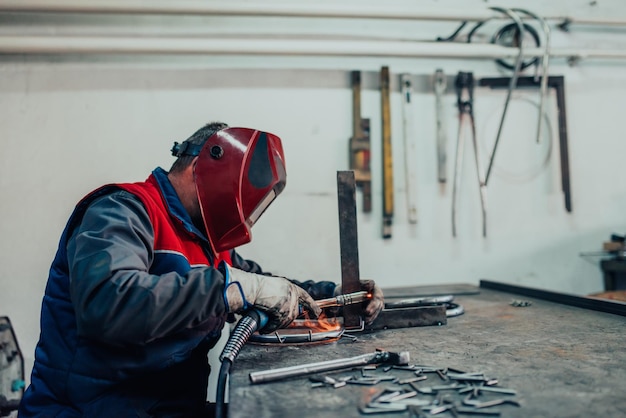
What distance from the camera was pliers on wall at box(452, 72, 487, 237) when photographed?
340 centimetres

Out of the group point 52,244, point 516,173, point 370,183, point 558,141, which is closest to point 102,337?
point 52,244

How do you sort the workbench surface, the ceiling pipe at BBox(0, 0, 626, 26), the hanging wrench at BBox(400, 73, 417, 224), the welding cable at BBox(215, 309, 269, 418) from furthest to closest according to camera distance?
the hanging wrench at BBox(400, 73, 417, 224) < the ceiling pipe at BBox(0, 0, 626, 26) < the welding cable at BBox(215, 309, 269, 418) < the workbench surface

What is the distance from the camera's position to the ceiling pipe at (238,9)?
2.95m

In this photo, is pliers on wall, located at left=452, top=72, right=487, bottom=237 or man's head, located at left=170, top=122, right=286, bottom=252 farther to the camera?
pliers on wall, located at left=452, top=72, right=487, bottom=237

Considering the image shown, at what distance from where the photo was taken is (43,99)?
123 inches

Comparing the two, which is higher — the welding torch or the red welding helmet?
the red welding helmet

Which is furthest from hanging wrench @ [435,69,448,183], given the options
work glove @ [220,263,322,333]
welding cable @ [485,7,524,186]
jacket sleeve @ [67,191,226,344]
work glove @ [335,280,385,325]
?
jacket sleeve @ [67,191,226,344]

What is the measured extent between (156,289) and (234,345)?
0.89ft

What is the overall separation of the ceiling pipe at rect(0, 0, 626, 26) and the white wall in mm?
217

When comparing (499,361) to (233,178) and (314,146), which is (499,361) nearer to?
(233,178)

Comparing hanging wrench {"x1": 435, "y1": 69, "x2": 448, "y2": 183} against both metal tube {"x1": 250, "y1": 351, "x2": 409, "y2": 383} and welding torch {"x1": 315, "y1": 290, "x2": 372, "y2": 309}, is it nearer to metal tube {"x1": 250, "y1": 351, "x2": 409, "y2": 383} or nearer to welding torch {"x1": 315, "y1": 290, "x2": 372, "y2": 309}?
welding torch {"x1": 315, "y1": 290, "x2": 372, "y2": 309}

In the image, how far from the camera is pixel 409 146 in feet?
11.1

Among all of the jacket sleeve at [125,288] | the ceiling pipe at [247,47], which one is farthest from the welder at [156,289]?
the ceiling pipe at [247,47]

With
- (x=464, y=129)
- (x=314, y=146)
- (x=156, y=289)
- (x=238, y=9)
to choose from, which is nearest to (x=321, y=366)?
(x=156, y=289)
